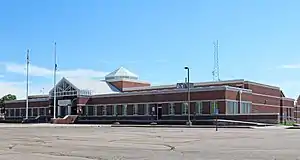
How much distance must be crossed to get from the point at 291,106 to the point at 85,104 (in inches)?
1546

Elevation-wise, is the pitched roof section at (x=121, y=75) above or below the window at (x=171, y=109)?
above

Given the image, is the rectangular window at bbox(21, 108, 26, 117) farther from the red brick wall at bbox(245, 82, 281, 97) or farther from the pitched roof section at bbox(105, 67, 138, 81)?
the red brick wall at bbox(245, 82, 281, 97)

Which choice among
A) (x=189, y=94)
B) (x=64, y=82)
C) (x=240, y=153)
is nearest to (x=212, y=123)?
(x=189, y=94)

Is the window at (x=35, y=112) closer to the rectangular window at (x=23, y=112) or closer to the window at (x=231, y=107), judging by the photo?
the rectangular window at (x=23, y=112)

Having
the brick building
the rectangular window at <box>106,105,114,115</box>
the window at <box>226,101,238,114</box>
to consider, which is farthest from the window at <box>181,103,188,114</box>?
the rectangular window at <box>106,105,114,115</box>

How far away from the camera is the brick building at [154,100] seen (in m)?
68.4

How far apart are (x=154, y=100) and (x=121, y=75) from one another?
22634 millimetres

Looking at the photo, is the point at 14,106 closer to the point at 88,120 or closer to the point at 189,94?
the point at 88,120

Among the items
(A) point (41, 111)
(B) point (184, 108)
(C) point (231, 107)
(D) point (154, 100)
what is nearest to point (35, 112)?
(A) point (41, 111)

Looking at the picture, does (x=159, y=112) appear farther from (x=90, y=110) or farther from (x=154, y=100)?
(x=90, y=110)

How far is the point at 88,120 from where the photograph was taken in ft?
273

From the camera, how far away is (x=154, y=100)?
75.1 m

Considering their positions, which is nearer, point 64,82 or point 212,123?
point 212,123

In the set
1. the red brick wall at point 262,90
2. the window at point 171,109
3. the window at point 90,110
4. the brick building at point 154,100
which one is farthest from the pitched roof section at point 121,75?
the red brick wall at point 262,90
